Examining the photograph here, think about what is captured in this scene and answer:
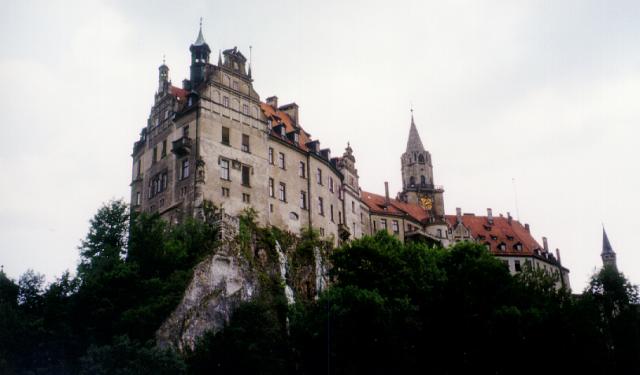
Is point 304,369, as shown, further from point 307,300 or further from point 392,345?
point 307,300

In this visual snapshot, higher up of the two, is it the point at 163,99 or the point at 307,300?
the point at 163,99

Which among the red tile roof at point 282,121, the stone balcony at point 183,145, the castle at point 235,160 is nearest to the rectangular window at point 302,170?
the castle at point 235,160

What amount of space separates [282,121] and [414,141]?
4225 centimetres

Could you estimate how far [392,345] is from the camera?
4644cm

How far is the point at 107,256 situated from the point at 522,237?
66832mm

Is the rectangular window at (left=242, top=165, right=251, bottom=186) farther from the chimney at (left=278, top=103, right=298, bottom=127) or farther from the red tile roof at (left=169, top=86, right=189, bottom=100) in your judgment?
the chimney at (left=278, top=103, right=298, bottom=127)

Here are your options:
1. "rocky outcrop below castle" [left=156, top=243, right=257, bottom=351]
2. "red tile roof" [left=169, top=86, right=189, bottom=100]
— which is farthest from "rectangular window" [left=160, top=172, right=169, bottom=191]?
"rocky outcrop below castle" [left=156, top=243, right=257, bottom=351]

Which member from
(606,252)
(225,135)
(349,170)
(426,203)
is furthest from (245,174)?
(606,252)

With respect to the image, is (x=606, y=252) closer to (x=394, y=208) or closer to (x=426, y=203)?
(x=426, y=203)

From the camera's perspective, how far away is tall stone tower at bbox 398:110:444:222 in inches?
3979

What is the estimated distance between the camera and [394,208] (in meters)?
88.3

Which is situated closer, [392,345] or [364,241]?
[392,345]

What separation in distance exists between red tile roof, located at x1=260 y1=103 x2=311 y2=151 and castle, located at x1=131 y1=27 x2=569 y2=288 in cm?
14

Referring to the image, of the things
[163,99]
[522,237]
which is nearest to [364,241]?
[163,99]
